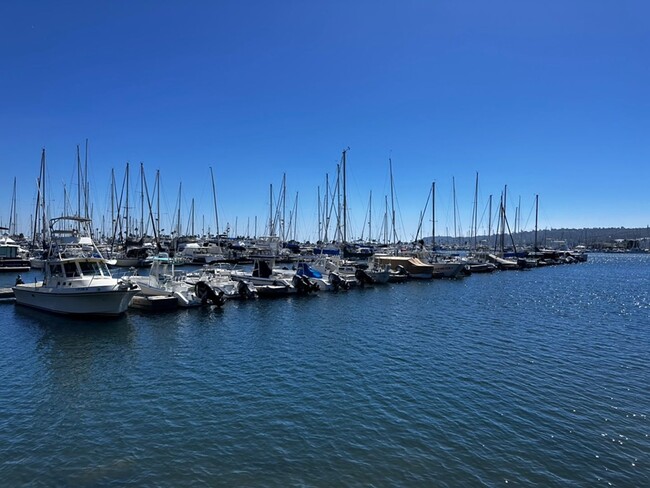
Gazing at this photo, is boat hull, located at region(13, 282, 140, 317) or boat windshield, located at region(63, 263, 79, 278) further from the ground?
boat windshield, located at region(63, 263, 79, 278)

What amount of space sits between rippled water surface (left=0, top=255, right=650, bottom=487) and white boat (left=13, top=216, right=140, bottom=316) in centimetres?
142

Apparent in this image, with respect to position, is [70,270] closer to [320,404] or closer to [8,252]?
[320,404]

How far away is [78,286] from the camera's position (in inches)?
1094

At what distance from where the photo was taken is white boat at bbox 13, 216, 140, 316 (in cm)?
2742

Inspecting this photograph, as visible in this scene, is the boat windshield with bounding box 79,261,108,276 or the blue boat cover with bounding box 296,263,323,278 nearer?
the boat windshield with bounding box 79,261,108,276

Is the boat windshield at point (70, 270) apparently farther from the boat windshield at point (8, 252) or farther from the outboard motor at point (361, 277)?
the boat windshield at point (8, 252)

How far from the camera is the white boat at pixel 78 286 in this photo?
90.0 feet

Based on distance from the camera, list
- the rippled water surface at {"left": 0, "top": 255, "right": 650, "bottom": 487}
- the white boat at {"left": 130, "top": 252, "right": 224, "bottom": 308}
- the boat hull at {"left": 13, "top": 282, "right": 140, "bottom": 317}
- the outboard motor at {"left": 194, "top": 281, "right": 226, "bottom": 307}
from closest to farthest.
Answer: the rippled water surface at {"left": 0, "top": 255, "right": 650, "bottom": 487}, the boat hull at {"left": 13, "top": 282, "right": 140, "bottom": 317}, the white boat at {"left": 130, "top": 252, "right": 224, "bottom": 308}, the outboard motor at {"left": 194, "top": 281, "right": 226, "bottom": 307}

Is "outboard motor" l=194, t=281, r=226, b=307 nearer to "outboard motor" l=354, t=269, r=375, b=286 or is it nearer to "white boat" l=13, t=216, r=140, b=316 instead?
"white boat" l=13, t=216, r=140, b=316

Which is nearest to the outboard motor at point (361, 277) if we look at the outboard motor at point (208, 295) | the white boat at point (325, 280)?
the white boat at point (325, 280)

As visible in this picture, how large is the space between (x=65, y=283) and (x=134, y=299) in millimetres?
4956

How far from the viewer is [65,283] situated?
28531mm

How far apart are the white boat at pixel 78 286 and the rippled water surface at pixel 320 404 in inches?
55.7

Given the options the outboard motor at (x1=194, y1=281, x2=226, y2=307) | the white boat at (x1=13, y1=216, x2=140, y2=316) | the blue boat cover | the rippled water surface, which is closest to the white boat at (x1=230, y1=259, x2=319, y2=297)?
the blue boat cover
